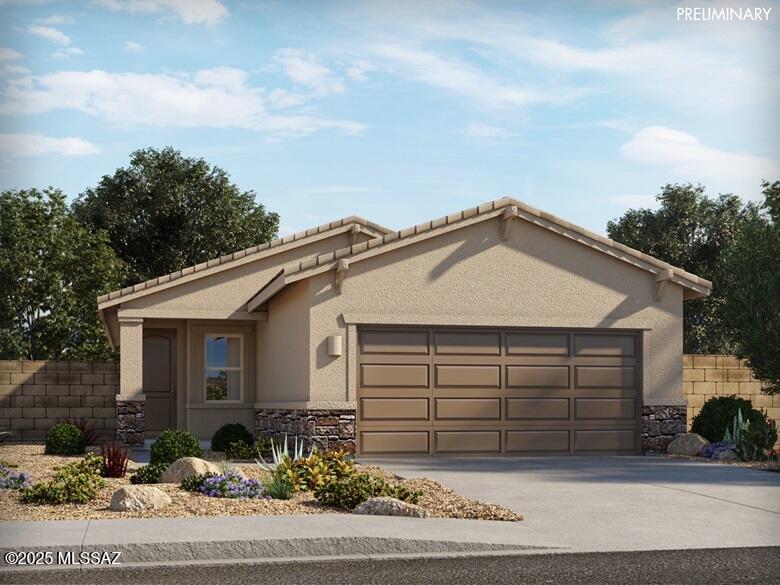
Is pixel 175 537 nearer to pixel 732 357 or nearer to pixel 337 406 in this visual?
pixel 337 406

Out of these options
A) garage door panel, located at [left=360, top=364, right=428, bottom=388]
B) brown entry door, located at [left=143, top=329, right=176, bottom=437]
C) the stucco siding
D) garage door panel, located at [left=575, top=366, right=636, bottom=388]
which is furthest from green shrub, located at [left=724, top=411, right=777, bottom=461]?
brown entry door, located at [left=143, top=329, right=176, bottom=437]

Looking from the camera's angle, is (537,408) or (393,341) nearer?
(393,341)

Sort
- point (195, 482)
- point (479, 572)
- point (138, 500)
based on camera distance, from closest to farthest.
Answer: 1. point (479, 572)
2. point (138, 500)
3. point (195, 482)

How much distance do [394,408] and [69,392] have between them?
8615 mm

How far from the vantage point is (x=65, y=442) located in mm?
19484

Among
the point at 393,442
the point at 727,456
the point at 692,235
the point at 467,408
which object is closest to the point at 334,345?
the point at 393,442

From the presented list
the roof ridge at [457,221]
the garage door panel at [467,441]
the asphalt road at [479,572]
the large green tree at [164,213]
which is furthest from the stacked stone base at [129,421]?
the large green tree at [164,213]

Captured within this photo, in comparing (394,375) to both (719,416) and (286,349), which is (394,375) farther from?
(719,416)

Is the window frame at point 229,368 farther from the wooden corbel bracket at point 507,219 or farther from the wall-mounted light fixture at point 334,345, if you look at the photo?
the wooden corbel bracket at point 507,219

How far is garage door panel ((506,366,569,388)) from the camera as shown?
19.4 meters

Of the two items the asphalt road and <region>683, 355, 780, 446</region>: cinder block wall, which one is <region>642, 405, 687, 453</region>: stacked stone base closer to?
<region>683, 355, 780, 446</region>: cinder block wall

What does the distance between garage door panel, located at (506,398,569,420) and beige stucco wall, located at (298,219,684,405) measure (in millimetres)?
1349

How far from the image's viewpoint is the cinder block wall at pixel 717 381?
22.6m

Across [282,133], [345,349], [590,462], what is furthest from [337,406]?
[282,133]
